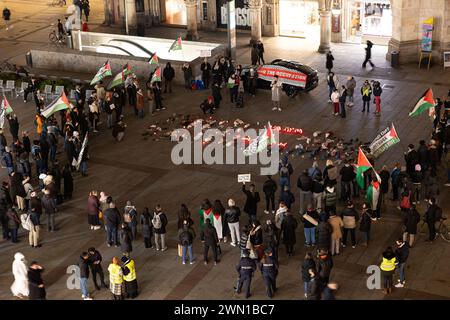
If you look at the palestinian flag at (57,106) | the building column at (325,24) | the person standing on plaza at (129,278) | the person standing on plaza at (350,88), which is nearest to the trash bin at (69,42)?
the building column at (325,24)

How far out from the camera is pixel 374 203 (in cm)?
2550

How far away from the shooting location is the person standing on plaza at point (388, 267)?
21.4 metres

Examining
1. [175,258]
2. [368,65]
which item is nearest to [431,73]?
[368,65]

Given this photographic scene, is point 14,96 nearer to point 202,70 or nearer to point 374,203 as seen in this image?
point 202,70

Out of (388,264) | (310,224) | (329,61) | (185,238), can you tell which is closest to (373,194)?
(310,224)

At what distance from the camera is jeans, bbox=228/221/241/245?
24.5 metres

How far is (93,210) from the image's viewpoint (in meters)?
25.8

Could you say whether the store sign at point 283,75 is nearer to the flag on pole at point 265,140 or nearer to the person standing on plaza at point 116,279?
the flag on pole at point 265,140

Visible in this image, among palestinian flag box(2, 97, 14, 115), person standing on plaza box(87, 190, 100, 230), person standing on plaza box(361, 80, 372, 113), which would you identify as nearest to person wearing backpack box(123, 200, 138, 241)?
person standing on plaza box(87, 190, 100, 230)

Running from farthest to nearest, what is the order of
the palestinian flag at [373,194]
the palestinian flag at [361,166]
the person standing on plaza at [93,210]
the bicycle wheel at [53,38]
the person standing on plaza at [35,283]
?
the bicycle wheel at [53,38], the palestinian flag at [361,166], the person standing on plaza at [93,210], the palestinian flag at [373,194], the person standing on plaza at [35,283]

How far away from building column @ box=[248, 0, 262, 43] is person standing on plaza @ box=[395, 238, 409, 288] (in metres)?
25.7

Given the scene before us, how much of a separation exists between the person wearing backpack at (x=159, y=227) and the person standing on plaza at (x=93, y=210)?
2.34 m

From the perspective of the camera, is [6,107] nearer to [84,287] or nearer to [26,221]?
[26,221]

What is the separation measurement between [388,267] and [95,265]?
7.63 meters
